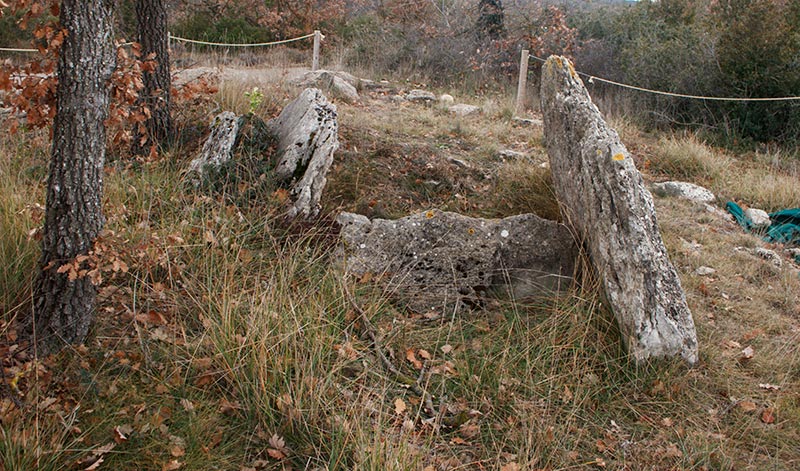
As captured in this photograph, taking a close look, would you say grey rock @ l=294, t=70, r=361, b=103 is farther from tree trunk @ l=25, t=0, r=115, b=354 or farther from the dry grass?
tree trunk @ l=25, t=0, r=115, b=354

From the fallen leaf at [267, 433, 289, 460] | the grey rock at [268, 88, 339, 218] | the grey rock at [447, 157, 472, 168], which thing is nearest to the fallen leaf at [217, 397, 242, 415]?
the fallen leaf at [267, 433, 289, 460]

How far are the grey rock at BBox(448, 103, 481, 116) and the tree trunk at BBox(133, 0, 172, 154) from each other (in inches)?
188

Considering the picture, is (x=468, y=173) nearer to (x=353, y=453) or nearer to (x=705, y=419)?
(x=705, y=419)

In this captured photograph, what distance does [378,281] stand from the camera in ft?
14.0

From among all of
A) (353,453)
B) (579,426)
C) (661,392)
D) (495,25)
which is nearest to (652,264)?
(661,392)

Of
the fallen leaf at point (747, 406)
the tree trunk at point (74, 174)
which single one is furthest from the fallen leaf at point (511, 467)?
the tree trunk at point (74, 174)

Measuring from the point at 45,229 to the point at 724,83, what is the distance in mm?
9809

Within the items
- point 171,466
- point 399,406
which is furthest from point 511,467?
point 171,466

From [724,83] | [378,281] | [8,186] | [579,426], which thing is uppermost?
[724,83]

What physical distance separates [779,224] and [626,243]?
3612 millimetres

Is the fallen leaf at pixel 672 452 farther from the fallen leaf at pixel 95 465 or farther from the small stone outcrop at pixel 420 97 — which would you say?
the small stone outcrop at pixel 420 97

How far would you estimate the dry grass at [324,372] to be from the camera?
2.99 meters

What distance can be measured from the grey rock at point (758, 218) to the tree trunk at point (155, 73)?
5586 mm

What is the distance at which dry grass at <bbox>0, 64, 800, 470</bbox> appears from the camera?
299 cm
